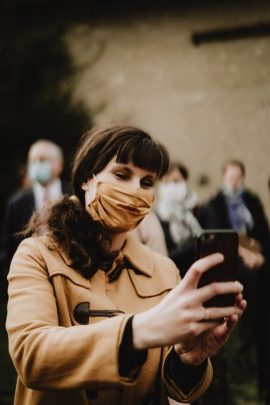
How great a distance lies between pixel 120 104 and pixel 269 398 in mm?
6183

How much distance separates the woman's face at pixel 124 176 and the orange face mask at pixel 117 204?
2 centimetres

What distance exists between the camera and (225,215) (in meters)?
5.27

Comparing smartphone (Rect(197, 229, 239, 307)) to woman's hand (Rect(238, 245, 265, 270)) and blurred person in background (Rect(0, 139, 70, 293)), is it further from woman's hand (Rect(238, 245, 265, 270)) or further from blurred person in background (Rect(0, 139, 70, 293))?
blurred person in background (Rect(0, 139, 70, 293))

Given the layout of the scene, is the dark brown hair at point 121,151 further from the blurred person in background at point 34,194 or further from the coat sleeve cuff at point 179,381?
the blurred person in background at point 34,194

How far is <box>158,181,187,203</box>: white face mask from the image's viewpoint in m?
5.35

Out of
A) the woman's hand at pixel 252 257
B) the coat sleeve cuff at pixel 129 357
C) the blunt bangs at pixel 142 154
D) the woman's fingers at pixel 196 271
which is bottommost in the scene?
the woman's hand at pixel 252 257

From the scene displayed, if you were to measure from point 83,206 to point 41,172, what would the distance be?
300cm

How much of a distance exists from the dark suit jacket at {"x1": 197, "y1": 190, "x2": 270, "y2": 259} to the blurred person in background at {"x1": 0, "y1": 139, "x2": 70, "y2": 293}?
1.41 meters

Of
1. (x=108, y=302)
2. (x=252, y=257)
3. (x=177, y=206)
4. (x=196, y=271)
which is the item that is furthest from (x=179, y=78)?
(x=196, y=271)

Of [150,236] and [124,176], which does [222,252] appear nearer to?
[124,176]

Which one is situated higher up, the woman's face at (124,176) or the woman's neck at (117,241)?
the woman's face at (124,176)

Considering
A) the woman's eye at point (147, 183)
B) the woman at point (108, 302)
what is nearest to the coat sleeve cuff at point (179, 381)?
the woman at point (108, 302)

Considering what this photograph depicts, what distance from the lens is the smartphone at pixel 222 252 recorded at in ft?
3.97

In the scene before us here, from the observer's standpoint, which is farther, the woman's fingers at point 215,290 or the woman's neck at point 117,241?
the woman's neck at point 117,241
